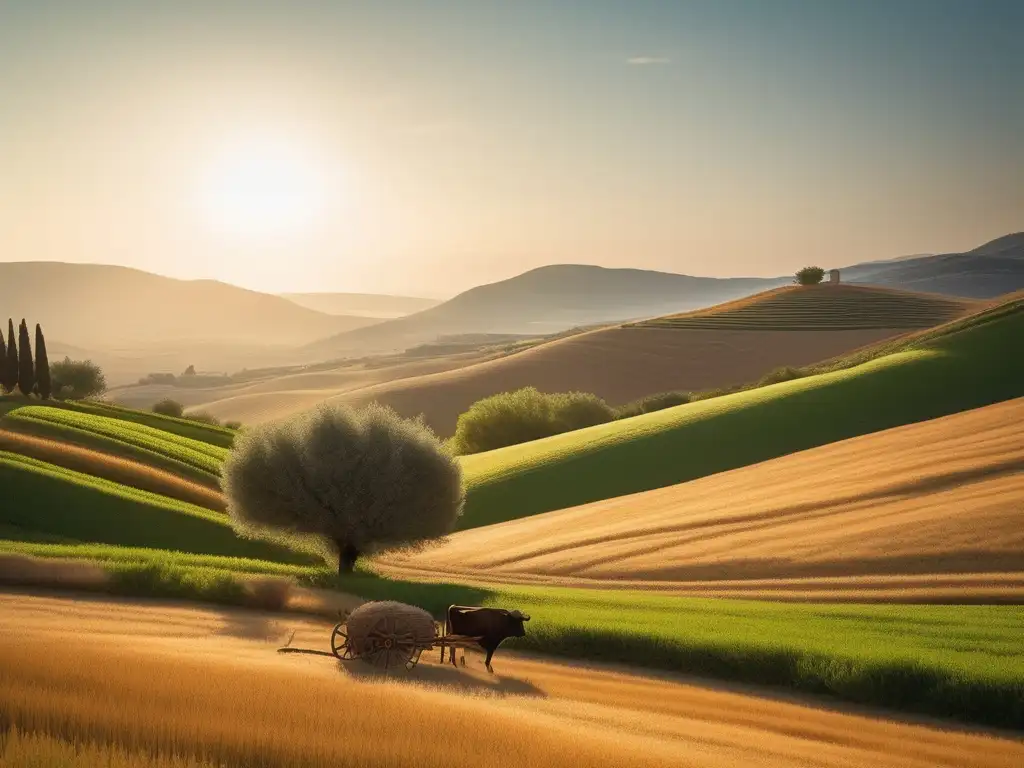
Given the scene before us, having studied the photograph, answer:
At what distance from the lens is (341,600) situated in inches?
1084

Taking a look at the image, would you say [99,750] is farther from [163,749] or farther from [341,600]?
[341,600]

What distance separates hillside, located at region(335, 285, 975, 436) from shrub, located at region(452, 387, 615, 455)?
22.7 meters

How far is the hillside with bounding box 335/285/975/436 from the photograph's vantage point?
12581cm

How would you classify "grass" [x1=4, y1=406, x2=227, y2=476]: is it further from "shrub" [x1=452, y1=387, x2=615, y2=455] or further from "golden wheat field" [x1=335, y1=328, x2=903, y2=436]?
"golden wheat field" [x1=335, y1=328, x2=903, y2=436]

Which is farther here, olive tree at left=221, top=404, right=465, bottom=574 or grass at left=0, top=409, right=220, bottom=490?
grass at left=0, top=409, right=220, bottom=490

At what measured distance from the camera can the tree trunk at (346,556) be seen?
35.3 meters

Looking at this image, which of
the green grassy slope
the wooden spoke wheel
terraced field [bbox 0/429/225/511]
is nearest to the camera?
the wooden spoke wheel

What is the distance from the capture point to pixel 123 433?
191 ft

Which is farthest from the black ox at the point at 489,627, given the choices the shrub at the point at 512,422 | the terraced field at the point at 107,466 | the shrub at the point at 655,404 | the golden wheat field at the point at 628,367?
the golden wheat field at the point at 628,367

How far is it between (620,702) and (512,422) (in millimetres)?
71587

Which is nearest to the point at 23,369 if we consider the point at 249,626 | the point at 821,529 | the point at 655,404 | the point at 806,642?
the point at 249,626

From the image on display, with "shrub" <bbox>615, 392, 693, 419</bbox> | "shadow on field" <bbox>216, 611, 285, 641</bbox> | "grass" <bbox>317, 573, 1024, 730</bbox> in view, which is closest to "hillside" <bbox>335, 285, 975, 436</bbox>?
"shrub" <bbox>615, 392, 693, 419</bbox>

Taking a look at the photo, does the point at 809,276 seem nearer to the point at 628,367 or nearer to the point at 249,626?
the point at 628,367

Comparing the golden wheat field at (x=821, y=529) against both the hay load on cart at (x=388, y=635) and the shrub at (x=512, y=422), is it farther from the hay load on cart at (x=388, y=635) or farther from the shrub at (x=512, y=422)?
the shrub at (x=512, y=422)
